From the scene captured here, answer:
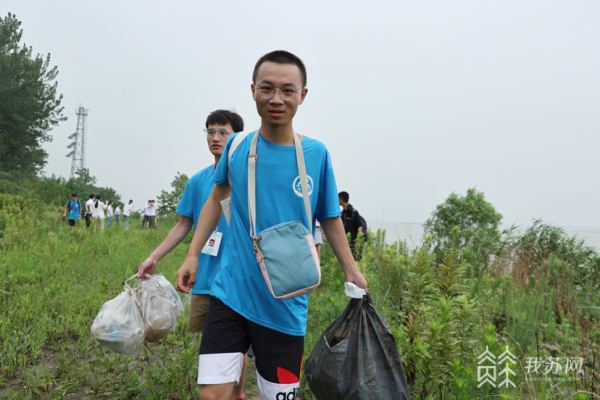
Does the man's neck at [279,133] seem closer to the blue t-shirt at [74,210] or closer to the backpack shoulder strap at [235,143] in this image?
the backpack shoulder strap at [235,143]

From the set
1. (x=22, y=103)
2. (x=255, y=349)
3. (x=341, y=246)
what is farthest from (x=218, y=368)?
(x=22, y=103)

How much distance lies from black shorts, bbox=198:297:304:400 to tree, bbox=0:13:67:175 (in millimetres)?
29701

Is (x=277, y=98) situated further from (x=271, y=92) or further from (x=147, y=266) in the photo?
(x=147, y=266)

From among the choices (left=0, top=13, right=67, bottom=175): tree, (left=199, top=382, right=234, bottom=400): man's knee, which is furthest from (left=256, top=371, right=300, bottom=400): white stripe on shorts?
(left=0, top=13, right=67, bottom=175): tree

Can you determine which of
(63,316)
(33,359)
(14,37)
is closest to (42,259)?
(63,316)

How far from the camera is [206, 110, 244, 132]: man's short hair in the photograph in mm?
3320

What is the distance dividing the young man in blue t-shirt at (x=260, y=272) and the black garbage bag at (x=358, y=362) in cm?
16

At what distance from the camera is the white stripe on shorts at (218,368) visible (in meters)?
2.00

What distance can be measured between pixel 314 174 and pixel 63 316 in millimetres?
3705

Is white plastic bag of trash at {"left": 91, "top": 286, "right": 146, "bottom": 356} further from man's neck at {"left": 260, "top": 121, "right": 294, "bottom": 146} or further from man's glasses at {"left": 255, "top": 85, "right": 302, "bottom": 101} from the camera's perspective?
man's glasses at {"left": 255, "top": 85, "right": 302, "bottom": 101}

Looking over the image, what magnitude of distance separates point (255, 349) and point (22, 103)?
30.4 m

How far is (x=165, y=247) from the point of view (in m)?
2.76

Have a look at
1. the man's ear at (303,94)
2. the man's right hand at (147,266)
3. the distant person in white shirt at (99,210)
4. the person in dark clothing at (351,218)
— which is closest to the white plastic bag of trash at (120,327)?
the man's right hand at (147,266)

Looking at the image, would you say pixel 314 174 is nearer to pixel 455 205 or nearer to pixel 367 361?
pixel 367 361
